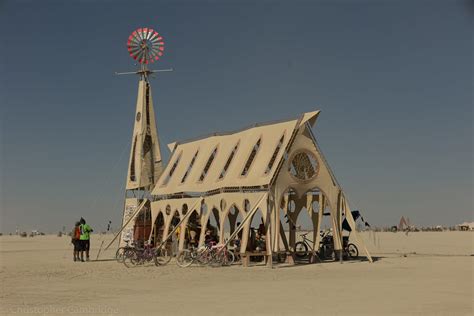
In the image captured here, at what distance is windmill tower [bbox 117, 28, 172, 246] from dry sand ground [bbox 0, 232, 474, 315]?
1028 cm

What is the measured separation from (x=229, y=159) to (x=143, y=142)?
8.08 meters

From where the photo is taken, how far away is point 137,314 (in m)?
12.2

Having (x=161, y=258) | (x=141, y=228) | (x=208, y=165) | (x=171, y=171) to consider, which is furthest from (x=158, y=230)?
(x=161, y=258)

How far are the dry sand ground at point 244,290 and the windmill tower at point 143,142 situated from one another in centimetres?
1028

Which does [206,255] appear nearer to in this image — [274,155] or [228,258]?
[228,258]

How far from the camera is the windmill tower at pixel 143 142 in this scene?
34.6 metres

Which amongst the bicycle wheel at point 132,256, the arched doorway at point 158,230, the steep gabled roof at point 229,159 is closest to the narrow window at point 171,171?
the steep gabled roof at point 229,159

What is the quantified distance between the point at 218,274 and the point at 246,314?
29.8ft

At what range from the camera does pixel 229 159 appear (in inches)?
1161

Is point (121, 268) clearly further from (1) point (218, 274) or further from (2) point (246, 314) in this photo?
(2) point (246, 314)

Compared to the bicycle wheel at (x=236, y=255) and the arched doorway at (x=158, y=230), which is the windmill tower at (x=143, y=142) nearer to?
the arched doorway at (x=158, y=230)

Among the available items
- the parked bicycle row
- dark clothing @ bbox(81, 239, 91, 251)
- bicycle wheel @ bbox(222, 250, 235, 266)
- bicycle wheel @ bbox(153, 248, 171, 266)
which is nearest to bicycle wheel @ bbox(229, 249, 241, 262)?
the parked bicycle row

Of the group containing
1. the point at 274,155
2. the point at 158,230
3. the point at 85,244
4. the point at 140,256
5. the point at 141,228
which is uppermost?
the point at 274,155

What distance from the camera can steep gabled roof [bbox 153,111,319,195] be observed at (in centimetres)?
2606
